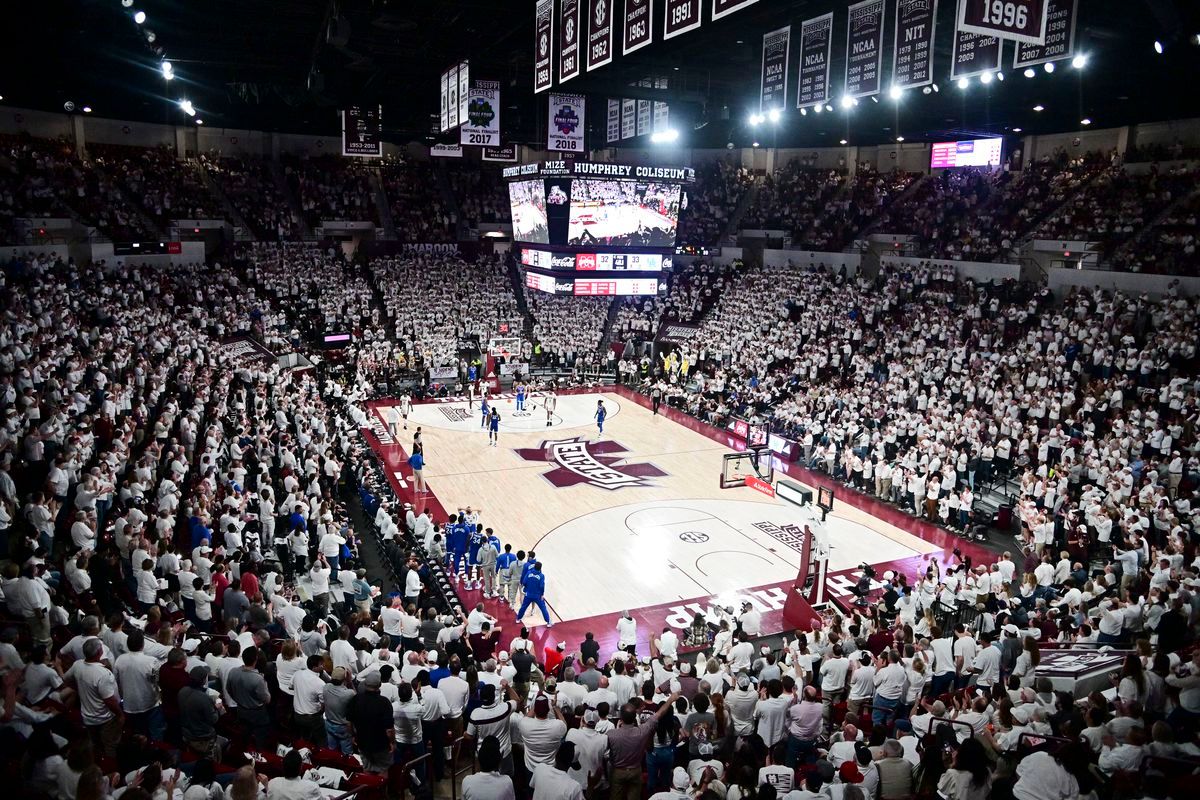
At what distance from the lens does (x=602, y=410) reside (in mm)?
26453

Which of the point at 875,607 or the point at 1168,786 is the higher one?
the point at 1168,786

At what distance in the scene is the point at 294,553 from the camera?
45.6 ft

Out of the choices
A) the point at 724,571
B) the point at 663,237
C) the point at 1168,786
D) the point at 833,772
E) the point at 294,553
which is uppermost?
the point at 663,237

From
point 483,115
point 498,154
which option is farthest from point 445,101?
point 498,154

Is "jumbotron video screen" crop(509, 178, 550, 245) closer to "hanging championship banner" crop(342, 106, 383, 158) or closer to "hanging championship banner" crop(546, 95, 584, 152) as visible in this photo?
"hanging championship banner" crop(546, 95, 584, 152)

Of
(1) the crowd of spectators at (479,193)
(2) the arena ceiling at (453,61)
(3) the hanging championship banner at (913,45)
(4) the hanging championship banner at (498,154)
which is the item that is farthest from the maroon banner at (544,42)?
(1) the crowd of spectators at (479,193)

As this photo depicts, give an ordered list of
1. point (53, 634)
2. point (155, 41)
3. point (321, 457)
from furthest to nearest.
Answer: point (155, 41)
point (321, 457)
point (53, 634)

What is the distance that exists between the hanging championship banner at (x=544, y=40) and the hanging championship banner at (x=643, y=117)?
9541 mm

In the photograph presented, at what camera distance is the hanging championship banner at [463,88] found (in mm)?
19344

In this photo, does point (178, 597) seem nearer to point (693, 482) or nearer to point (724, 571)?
point (724, 571)

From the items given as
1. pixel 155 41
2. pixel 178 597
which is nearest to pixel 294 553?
pixel 178 597

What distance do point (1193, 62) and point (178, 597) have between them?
24.3m

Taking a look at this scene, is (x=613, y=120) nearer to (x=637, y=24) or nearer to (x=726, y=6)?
(x=637, y=24)

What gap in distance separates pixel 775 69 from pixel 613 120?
998 cm
